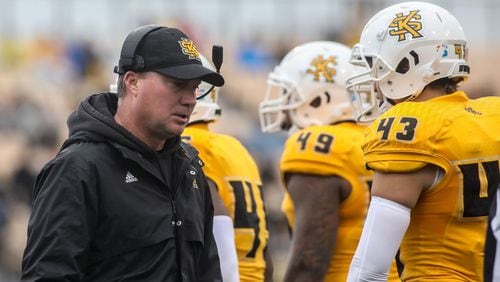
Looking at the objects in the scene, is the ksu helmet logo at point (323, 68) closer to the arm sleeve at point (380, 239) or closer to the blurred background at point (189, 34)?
the arm sleeve at point (380, 239)

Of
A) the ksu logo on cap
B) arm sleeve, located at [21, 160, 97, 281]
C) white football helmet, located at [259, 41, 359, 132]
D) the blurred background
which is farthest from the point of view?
the blurred background

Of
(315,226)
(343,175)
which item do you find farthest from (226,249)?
(343,175)

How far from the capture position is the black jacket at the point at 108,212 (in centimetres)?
395

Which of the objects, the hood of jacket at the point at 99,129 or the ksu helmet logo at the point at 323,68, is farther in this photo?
the ksu helmet logo at the point at 323,68

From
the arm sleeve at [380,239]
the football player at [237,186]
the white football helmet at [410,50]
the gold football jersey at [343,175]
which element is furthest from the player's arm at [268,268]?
the arm sleeve at [380,239]

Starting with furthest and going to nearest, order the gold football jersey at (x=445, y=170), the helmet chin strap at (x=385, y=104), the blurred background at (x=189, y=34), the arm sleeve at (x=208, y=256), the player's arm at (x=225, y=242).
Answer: the blurred background at (x=189, y=34), the player's arm at (x=225, y=242), the helmet chin strap at (x=385, y=104), the arm sleeve at (x=208, y=256), the gold football jersey at (x=445, y=170)

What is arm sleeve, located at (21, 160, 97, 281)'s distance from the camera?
3916 mm

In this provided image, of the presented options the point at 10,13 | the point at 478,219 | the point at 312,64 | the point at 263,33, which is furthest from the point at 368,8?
the point at 478,219

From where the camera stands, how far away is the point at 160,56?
4215mm

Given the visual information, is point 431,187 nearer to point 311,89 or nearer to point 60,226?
point 60,226

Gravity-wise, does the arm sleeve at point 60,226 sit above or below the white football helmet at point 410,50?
below

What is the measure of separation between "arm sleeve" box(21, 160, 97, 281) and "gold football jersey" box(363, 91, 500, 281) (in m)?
1.17

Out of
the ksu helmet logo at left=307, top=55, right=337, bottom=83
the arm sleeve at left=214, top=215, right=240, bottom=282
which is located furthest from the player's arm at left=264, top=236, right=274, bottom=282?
the ksu helmet logo at left=307, top=55, right=337, bottom=83

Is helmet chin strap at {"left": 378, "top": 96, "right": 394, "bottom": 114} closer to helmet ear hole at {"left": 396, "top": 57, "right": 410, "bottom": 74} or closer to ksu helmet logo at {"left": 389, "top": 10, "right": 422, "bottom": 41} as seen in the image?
helmet ear hole at {"left": 396, "top": 57, "right": 410, "bottom": 74}
